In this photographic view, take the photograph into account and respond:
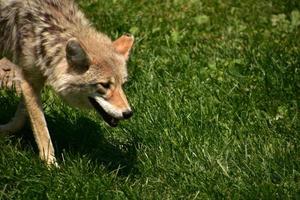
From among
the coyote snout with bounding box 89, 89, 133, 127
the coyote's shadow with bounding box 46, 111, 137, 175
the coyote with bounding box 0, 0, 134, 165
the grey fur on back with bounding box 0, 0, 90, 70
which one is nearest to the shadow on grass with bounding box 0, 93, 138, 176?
the coyote's shadow with bounding box 46, 111, 137, 175

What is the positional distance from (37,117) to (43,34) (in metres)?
0.68

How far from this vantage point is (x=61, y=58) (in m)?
5.20

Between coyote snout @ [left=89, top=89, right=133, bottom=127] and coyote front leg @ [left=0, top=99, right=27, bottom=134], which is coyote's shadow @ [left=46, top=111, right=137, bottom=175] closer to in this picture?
coyote front leg @ [left=0, top=99, right=27, bottom=134]

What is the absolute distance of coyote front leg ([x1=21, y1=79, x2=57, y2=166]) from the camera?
5.43 m

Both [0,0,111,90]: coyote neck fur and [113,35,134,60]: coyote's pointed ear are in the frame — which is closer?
[0,0,111,90]: coyote neck fur

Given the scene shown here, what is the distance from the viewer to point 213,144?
18.6 feet

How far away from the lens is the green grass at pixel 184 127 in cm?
500

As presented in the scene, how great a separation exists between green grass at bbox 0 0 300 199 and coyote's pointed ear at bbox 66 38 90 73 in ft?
2.34

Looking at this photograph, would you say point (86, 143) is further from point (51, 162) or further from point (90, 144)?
point (51, 162)

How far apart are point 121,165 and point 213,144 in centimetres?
78

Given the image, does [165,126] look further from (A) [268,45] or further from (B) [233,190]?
(A) [268,45]

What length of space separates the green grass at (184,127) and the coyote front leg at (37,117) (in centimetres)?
10

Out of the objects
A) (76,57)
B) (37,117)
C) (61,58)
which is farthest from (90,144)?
(76,57)

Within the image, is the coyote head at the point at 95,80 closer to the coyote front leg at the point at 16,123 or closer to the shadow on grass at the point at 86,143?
the shadow on grass at the point at 86,143
